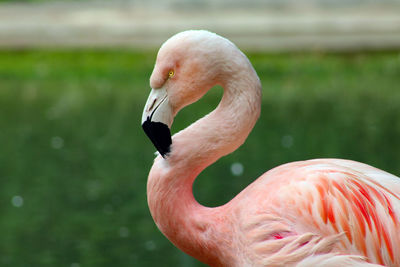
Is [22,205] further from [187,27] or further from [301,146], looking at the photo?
[187,27]

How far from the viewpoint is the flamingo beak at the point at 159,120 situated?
2939 mm

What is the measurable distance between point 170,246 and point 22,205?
1.47 metres

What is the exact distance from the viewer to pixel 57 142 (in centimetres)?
779

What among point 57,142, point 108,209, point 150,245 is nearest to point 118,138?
point 57,142

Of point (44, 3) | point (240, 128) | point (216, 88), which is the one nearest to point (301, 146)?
point (216, 88)

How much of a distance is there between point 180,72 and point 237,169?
12.5 ft

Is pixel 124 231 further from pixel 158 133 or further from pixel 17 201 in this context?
pixel 158 133

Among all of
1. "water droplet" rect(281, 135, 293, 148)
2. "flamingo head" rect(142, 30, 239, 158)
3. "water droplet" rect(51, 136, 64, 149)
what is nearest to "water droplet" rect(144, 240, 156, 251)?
"flamingo head" rect(142, 30, 239, 158)

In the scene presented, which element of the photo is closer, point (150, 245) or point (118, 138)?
point (150, 245)

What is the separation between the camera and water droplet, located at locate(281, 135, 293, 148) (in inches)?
289

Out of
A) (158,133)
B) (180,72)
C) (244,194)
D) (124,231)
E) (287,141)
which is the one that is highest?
(180,72)

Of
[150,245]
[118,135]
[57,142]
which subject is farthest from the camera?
[118,135]

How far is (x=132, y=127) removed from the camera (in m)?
8.42

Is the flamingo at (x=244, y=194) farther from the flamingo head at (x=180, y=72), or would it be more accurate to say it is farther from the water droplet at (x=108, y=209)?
the water droplet at (x=108, y=209)
